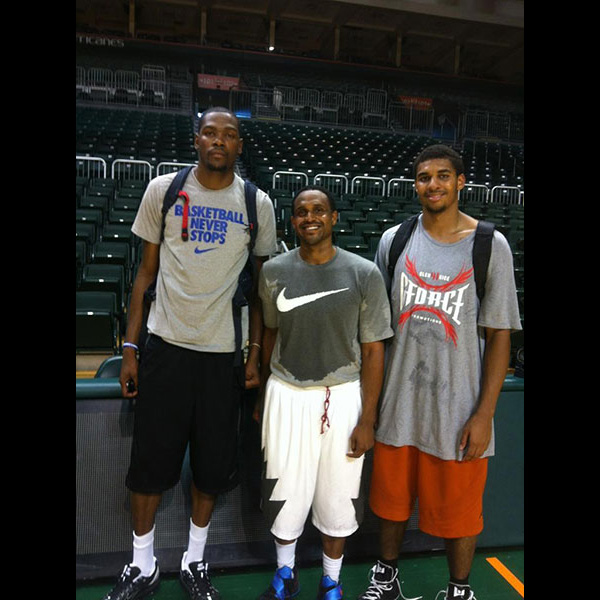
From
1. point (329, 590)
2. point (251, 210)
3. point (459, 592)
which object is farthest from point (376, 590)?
point (251, 210)

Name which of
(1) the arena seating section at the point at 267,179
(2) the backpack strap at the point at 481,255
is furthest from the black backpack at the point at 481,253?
(1) the arena seating section at the point at 267,179

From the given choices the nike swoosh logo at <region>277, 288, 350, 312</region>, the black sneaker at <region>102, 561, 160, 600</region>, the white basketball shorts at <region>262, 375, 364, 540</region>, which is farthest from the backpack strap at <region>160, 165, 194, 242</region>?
the black sneaker at <region>102, 561, 160, 600</region>

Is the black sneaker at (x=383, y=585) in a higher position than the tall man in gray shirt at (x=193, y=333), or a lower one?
lower

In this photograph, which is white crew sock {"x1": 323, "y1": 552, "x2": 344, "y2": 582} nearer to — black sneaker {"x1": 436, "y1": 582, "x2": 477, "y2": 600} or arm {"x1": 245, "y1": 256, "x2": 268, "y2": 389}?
black sneaker {"x1": 436, "y1": 582, "x2": 477, "y2": 600}

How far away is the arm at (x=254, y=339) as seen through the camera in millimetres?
2055

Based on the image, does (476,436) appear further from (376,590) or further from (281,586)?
(281,586)

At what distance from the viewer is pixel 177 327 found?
192 centimetres

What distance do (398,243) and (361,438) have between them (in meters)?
0.77

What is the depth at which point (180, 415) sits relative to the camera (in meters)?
1.97

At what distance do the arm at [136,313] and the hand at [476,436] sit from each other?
1273 millimetres

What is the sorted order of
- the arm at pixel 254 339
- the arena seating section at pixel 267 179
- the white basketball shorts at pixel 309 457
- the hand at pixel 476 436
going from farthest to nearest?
1. the arena seating section at pixel 267 179
2. the arm at pixel 254 339
3. the white basketball shorts at pixel 309 457
4. the hand at pixel 476 436

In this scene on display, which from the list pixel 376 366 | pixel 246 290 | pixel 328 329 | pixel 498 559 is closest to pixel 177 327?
pixel 246 290

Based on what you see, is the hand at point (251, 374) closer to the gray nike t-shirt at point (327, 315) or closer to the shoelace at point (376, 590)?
the gray nike t-shirt at point (327, 315)
